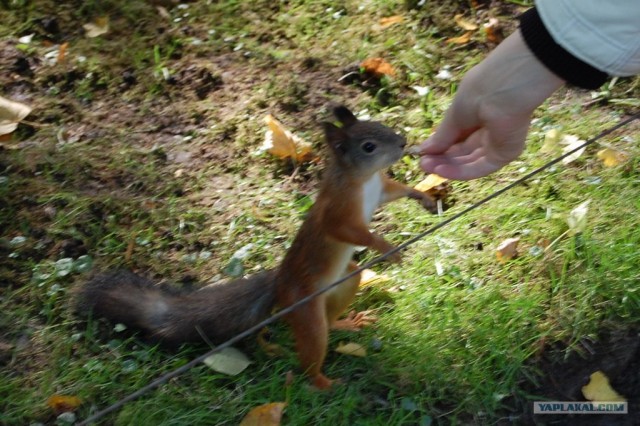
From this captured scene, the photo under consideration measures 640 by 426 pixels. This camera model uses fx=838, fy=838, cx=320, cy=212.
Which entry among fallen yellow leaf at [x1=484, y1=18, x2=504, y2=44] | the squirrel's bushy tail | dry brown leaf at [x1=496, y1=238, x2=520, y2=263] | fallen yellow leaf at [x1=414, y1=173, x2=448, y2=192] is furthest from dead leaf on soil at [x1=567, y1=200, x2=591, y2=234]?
fallen yellow leaf at [x1=484, y1=18, x2=504, y2=44]

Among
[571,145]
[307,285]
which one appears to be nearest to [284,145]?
[307,285]

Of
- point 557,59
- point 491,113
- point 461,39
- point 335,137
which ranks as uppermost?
point 557,59

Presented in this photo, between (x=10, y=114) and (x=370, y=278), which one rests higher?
(x=10, y=114)

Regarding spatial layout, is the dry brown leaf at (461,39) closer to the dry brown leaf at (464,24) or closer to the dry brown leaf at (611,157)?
the dry brown leaf at (464,24)

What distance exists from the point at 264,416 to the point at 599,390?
95cm

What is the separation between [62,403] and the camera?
240 cm

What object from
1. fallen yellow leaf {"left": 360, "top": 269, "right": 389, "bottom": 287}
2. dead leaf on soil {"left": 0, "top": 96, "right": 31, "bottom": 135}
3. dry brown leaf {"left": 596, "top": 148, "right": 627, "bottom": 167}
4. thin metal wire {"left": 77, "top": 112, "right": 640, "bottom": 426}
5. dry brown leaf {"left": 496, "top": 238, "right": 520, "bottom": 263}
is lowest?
fallen yellow leaf {"left": 360, "top": 269, "right": 389, "bottom": 287}

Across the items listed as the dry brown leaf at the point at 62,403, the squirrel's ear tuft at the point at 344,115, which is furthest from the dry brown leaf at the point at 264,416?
the squirrel's ear tuft at the point at 344,115

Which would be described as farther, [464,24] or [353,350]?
[464,24]

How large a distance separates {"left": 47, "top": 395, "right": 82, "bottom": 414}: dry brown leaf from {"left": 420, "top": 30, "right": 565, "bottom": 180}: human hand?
1237 millimetres

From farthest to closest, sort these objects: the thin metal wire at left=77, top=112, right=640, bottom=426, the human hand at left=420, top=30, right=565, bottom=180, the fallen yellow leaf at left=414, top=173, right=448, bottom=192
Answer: the fallen yellow leaf at left=414, top=173, right=448, bottom=192 → the human hand at left=420, top=30, right=565, bottom=180 → the thin metal wire at left=77, top=112, right=640, bottom=426

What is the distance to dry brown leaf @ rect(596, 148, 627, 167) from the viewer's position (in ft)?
9.91

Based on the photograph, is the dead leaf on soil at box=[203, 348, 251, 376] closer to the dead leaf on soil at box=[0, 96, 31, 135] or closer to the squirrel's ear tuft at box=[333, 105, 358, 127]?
the squirrel's ear tuft at box=[333, 105, 358, 127]

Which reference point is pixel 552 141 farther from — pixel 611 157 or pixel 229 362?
pixel 229 362
